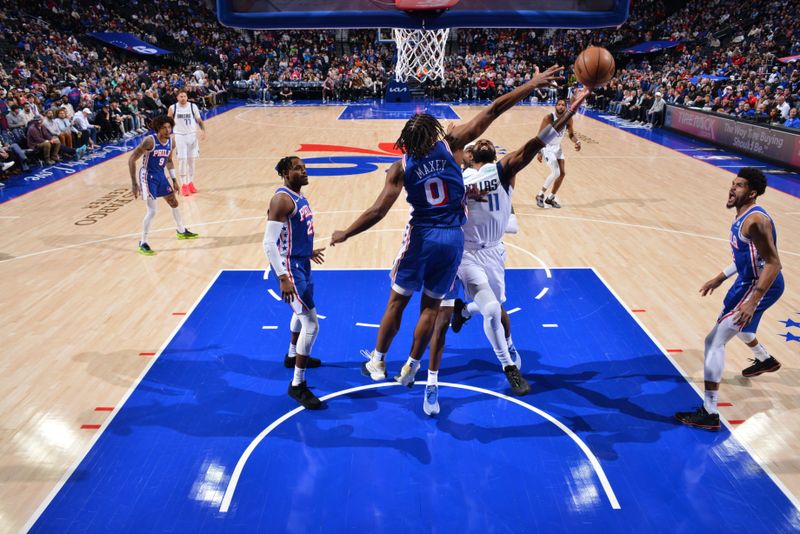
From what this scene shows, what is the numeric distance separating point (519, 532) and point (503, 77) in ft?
93.6

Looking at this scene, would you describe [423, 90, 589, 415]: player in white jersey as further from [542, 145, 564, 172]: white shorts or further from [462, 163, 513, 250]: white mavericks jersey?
[542, 145, 564, 172]: white shorts

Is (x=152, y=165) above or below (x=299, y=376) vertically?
above

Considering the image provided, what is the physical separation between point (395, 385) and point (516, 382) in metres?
0.95

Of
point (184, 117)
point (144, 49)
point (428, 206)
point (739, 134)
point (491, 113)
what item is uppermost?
point (144, 49)

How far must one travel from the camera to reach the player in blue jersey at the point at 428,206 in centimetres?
409

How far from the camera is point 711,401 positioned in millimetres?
4438

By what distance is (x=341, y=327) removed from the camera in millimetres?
6094

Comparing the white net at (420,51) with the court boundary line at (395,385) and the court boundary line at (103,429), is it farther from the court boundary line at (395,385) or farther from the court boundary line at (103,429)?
the court boundary line at (395,385)

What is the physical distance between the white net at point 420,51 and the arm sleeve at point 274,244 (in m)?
11.3

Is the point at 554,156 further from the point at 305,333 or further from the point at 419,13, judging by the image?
the point at 305,333

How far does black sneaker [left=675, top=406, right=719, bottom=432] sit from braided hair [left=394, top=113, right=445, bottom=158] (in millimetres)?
2617

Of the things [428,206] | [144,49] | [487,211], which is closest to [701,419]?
[487,211]

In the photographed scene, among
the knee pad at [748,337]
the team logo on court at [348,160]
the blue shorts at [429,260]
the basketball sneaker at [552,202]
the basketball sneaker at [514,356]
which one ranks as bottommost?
the basketball sneaker at [514,356]

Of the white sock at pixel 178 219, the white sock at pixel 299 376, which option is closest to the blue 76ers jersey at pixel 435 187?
the white sock at pixel 299 376
